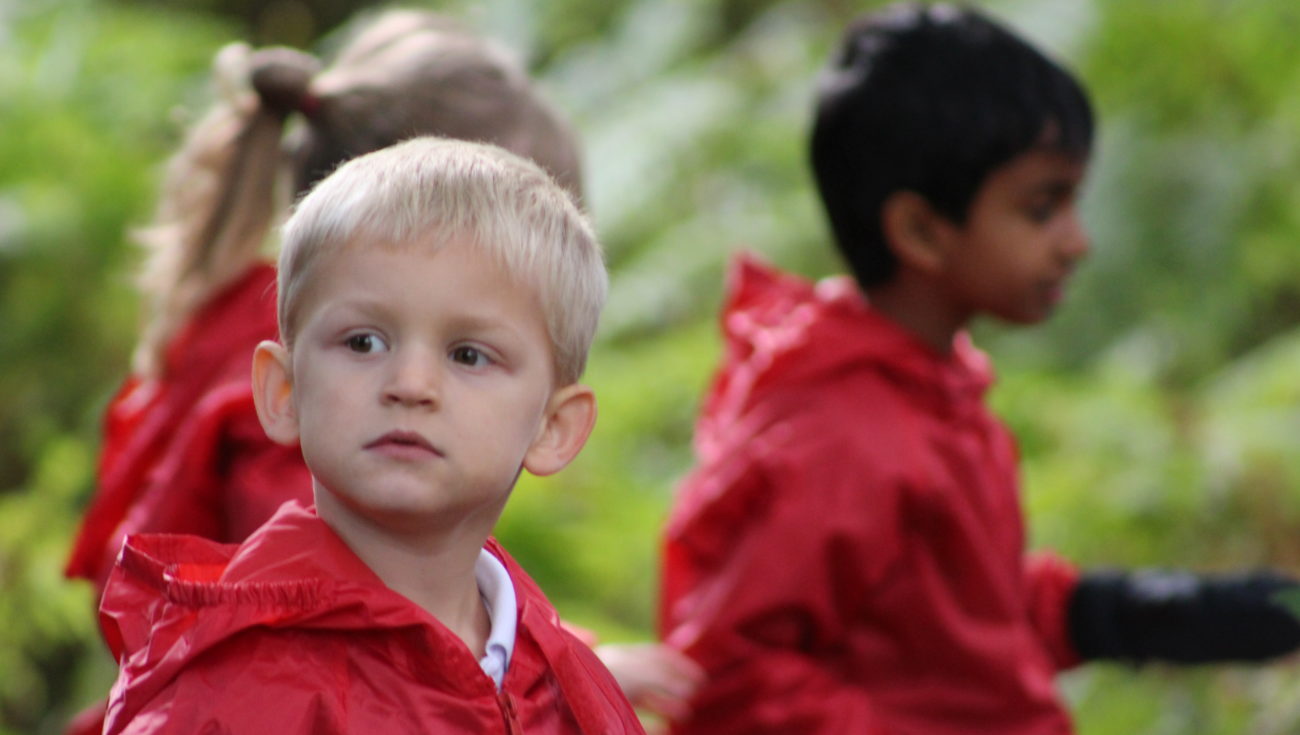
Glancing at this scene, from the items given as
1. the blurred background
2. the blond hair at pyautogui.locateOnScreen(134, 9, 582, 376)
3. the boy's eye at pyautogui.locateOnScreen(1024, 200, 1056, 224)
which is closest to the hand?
the blond hair at pyautogui.locateOnScreen(134, 9, 582, 376)

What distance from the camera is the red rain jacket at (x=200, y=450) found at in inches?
80.8

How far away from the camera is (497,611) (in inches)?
58.5

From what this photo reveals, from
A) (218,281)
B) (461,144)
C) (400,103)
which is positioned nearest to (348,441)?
(461,144)

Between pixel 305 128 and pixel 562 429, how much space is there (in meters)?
1.04

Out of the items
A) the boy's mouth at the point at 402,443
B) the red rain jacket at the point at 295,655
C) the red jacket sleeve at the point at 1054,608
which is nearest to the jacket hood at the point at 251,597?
the red rain jacket at the point at 295,655

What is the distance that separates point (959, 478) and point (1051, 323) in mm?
2992

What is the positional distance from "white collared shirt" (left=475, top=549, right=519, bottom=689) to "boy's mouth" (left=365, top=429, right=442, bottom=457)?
0.72 ft

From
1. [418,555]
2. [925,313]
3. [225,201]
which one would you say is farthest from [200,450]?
[925,313]

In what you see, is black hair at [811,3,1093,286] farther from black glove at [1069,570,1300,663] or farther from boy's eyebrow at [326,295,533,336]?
boy's eyebrow at [326,295,533,336]

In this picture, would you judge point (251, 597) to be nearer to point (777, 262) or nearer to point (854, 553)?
point (854, 553)

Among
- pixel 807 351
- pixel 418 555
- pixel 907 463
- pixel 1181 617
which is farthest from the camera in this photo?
pixel 1181 617

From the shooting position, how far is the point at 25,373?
4.63 metres

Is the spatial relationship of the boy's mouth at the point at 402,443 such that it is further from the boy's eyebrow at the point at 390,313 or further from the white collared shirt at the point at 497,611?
the white collared shirt at the point at 497,611

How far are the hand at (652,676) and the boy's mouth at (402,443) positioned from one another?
905mm
